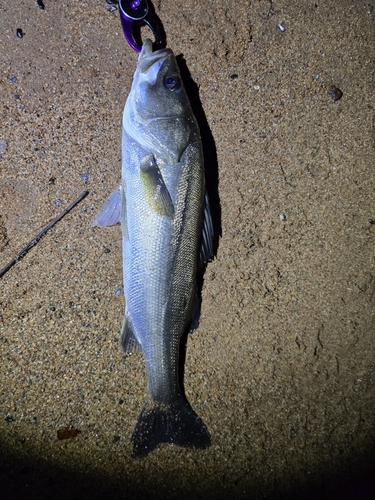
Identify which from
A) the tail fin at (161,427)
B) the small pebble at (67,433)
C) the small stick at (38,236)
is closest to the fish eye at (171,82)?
the small stick at (38,236)

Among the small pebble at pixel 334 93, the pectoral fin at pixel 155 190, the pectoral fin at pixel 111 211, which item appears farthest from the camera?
the small pebble at pixel 334 93

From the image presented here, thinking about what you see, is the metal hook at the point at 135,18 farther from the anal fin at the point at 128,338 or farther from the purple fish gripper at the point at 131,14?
the anal fin at the point at 128,338

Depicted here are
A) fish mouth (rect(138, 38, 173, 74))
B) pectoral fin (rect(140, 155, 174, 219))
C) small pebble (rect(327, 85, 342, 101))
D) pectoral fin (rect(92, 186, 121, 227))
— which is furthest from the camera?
small pebble (rect(327, 85, 342, 101))

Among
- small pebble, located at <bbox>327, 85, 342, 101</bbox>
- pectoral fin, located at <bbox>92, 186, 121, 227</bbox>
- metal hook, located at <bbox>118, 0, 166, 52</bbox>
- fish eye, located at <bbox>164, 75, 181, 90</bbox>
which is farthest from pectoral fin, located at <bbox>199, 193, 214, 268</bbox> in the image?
small pebble, located at <bbox>327, 85, 342, 101</bbox>

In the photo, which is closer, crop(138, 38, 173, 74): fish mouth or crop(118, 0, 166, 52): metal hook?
crop(138, 38, 173, 74): fish mouth

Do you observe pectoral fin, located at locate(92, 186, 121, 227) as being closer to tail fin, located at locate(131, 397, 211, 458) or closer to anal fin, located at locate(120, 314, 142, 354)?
anal fin, located at locate(120, 314, 142, 354)

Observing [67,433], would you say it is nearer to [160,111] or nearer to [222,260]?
[222,260]

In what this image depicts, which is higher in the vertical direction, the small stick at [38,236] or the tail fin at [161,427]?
the small stick at [38,236]

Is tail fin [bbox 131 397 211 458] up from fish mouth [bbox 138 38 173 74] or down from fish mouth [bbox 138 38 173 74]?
down
